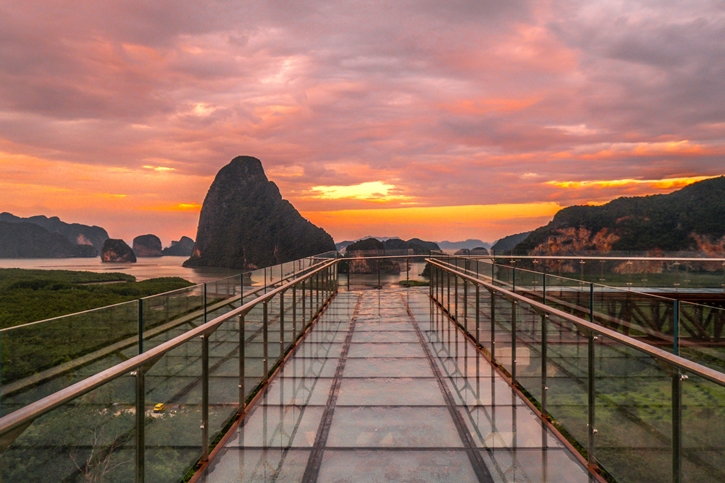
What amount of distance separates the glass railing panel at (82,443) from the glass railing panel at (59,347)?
8.22ft

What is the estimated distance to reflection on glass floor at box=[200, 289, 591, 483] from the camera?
3289 mm

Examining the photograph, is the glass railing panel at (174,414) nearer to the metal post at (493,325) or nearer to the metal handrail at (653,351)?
the metal handrail at (653,351)

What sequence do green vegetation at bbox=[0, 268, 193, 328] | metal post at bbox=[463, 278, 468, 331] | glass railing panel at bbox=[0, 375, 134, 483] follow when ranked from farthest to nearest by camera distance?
green vegetation at bbox=[0, 268, 193, 328] → metal post at bbox=[463, 278, 468, 331] → glass railing panel at bbox=[0, 375, 134, 483]

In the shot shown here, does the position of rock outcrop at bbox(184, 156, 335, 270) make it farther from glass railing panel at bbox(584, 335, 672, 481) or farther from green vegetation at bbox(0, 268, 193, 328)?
glass railing panel at bbox(584, 335, 672, 481)

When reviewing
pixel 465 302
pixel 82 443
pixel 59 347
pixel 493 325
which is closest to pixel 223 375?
pixel 82 443

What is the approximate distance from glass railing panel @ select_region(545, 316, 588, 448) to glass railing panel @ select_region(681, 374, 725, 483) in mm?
1136

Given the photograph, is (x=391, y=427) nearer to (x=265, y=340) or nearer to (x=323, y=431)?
(x=323, y=431)

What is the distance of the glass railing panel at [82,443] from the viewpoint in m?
1.65

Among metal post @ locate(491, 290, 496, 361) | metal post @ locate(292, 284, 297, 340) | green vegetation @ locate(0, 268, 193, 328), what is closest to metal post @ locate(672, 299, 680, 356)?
metal post @ locate(491, 290, 496, 361)

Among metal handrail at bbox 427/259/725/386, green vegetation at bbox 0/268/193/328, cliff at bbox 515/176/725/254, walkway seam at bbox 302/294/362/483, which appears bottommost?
green vegetation at bbox 0/268/193/328

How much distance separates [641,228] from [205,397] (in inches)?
2659

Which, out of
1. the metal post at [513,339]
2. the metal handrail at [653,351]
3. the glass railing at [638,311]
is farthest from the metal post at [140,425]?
the metal post at [513,339]

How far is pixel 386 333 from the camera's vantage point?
8258mm

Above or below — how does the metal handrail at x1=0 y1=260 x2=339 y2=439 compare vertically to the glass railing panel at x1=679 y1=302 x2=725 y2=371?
above
